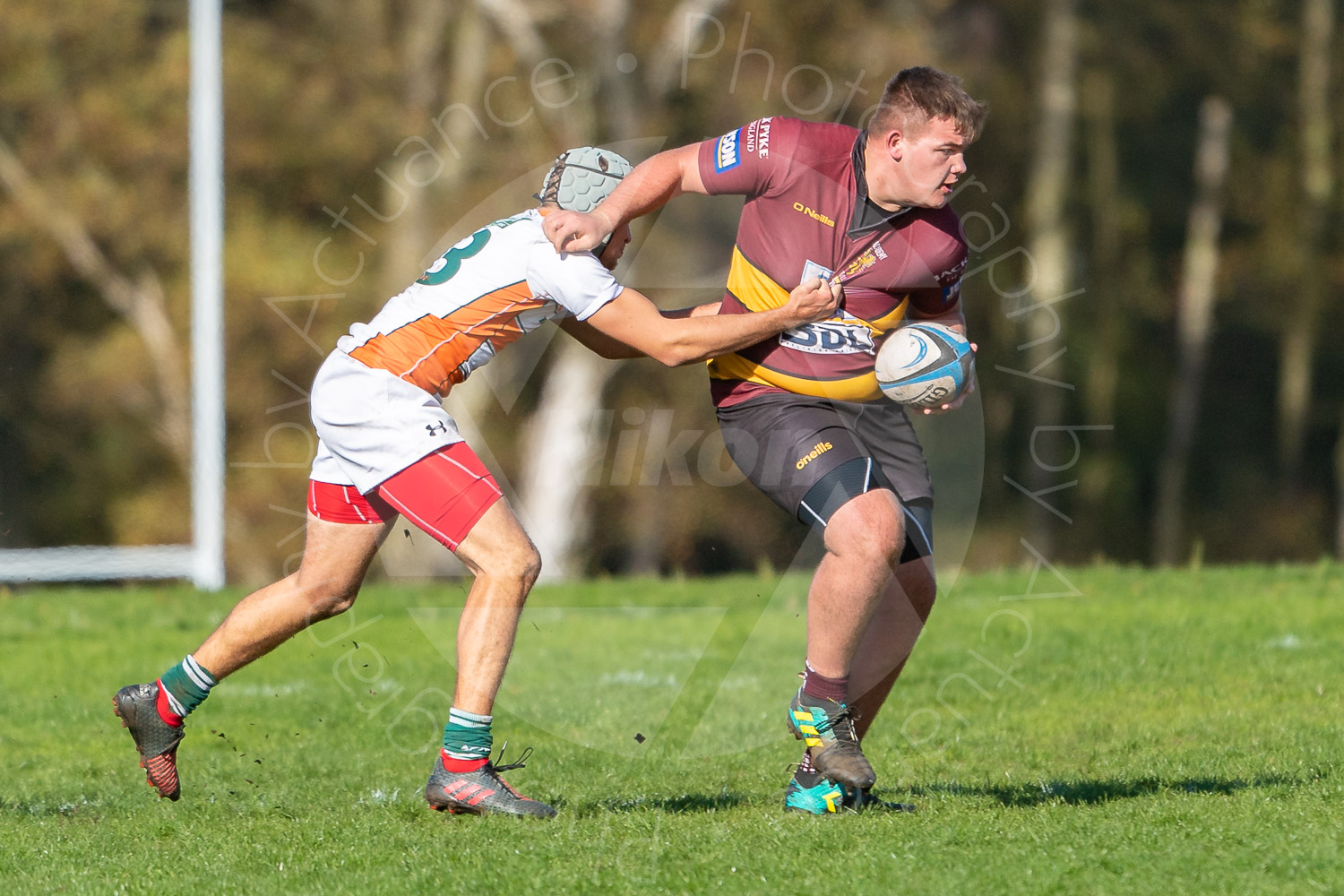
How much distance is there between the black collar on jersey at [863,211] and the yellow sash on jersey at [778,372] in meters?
0.29

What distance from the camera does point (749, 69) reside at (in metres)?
20.8

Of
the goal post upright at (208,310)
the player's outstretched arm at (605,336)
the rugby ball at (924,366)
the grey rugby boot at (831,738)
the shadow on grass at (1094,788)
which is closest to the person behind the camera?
the grey rugby boot at (831,738)

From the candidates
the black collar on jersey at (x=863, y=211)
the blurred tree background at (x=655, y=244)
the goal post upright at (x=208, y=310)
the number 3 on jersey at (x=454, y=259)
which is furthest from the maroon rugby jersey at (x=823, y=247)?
the blurred tree background at (x=655, y=244)

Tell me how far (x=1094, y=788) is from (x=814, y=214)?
214cm

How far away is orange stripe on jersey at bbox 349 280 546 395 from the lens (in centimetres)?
521

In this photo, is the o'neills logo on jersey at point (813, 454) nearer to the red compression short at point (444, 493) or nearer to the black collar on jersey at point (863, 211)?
the black collar on jersey at point (863, 211)

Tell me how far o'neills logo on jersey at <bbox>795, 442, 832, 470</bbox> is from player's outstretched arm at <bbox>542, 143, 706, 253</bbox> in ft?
3.12

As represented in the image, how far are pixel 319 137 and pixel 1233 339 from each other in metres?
16.1

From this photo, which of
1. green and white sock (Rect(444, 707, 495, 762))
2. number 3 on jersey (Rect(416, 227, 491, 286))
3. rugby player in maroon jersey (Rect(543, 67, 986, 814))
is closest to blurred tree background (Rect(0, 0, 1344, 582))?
rugby player in maroon jersey (Rect(543, 67, 986, 814))

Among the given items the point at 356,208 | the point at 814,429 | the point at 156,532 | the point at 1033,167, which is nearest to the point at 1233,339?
the point at 1033,167

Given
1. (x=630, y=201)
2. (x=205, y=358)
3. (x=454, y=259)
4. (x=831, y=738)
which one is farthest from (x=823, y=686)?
(x=205, y=358)

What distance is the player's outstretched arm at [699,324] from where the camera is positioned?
5105mm

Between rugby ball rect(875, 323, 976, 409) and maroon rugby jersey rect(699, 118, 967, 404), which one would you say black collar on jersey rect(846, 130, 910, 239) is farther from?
rugby ball rect(875, 323, 976, 409)

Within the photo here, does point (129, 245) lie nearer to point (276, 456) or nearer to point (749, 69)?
point (276, 456)
